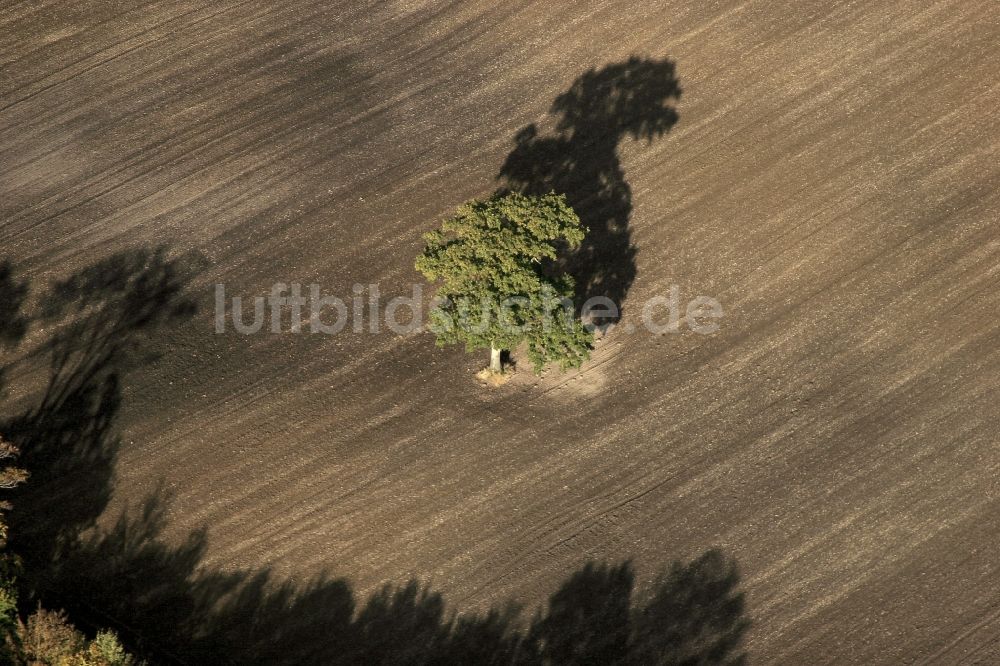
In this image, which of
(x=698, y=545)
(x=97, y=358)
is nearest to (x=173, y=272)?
(x=97, y=358)

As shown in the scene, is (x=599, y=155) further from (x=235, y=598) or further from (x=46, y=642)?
(x=46, y=642)

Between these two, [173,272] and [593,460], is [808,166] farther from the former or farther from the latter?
[173,272]

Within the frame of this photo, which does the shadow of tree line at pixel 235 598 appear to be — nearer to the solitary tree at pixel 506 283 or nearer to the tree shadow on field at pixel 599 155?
the solitary tree at pixel 506 283

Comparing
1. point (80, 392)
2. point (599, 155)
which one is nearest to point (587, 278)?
point (599, 155)

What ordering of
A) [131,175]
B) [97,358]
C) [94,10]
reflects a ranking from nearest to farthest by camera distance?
[97,358], [131,175], [94,10]

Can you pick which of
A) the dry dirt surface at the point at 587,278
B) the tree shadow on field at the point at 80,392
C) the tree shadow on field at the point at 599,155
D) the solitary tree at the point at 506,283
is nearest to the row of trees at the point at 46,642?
the tree shadow on field at the point at 80,392
